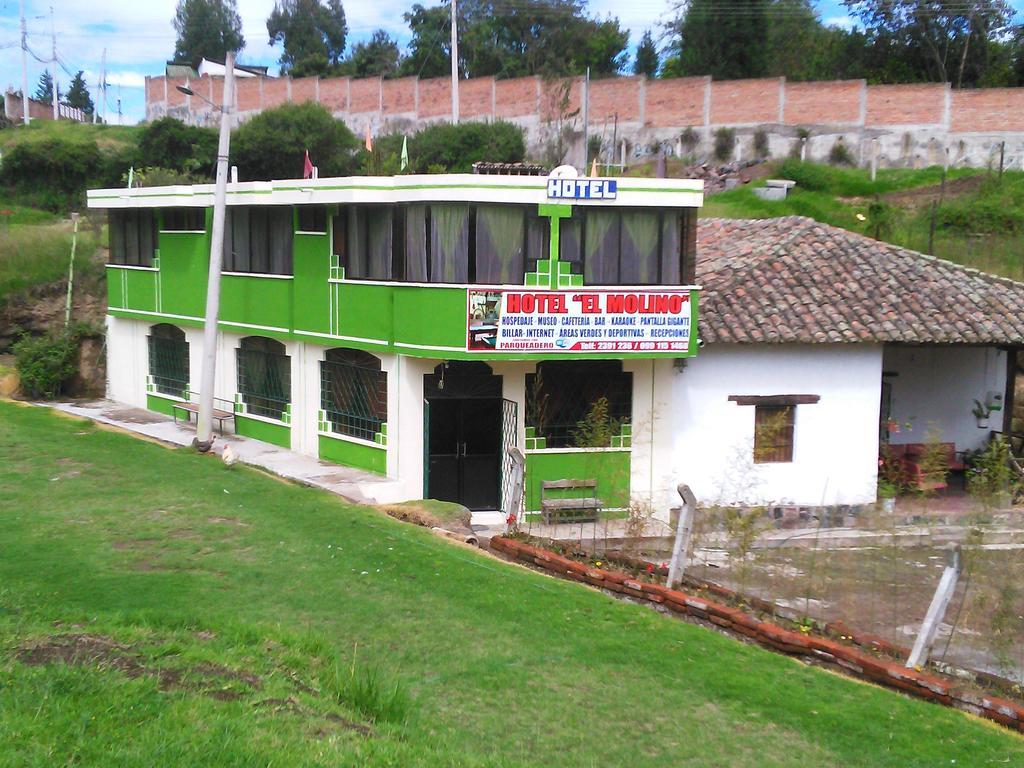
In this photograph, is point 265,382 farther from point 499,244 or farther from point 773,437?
point 773,437

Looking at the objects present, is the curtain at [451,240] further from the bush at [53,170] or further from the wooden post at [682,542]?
the bush at [53,170]

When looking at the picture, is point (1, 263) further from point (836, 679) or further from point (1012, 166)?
point (1012, 166)

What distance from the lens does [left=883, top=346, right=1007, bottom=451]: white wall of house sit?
73.8 feet

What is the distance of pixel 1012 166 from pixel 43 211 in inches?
1510

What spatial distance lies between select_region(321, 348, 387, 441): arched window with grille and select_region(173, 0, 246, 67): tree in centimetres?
8399

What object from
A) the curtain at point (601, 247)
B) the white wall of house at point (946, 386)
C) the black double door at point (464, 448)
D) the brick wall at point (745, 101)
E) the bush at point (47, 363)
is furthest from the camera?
the brick wall at point (745, 101)

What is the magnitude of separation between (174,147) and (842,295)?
3439 centimetres

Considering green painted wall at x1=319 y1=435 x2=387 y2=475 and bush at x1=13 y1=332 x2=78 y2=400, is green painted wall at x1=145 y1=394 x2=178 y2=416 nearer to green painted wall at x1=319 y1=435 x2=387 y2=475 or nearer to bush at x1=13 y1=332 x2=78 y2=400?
bush at x1=13 y1=332 x2=78 y2=400

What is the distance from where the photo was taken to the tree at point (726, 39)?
52062 millimetres

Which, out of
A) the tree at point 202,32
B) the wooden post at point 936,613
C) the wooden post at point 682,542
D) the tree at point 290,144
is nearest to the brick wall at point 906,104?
the tree at point 290,144

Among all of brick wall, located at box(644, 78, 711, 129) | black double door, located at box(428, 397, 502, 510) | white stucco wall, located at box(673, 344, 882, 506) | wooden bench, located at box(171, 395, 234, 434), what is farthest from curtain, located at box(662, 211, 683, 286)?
brick wall, located at box(644, 78, 711, 129)

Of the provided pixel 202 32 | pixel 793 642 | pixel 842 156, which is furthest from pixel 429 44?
pixel 793 642

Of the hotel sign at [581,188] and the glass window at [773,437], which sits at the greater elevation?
the hotel sign at [581,188]

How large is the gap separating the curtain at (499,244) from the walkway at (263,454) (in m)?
3.84
